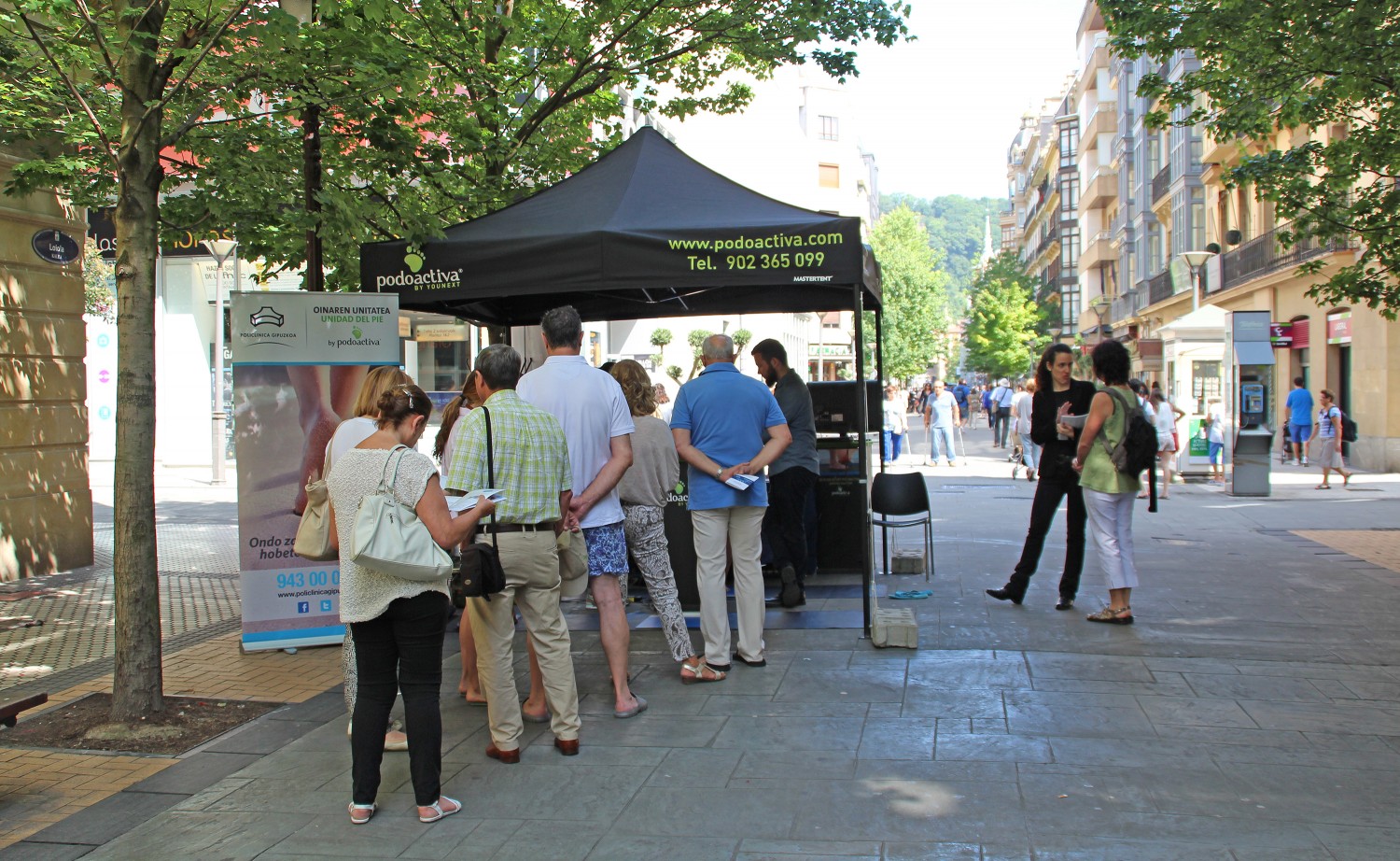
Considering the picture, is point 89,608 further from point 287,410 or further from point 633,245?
point 633,245

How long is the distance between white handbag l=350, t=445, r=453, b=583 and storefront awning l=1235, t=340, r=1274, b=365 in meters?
16.7

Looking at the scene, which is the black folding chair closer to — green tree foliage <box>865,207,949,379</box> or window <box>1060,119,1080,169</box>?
window <box>1060,119,1080,169</box>

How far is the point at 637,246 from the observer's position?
6.96m

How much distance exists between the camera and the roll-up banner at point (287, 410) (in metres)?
7.36

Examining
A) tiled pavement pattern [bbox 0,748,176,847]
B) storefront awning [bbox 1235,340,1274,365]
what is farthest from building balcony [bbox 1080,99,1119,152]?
tiled pavement pattern [bbox 0,748,176,847]

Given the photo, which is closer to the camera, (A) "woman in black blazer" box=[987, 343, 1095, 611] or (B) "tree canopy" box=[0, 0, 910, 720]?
(B) "tree canopy" box=[0, 0, 910, 720]

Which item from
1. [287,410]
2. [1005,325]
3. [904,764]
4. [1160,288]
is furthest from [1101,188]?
[904,764]

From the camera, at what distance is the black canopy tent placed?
6949 mm

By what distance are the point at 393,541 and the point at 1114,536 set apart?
5.18m

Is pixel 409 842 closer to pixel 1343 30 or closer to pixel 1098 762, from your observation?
pixel 1098 762

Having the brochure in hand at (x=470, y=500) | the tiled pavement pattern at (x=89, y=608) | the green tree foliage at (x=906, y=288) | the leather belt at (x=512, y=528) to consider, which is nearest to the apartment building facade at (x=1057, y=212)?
the green tree foliage at (x=906, y=288)

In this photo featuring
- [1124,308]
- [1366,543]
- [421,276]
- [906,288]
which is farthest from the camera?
[906,288]

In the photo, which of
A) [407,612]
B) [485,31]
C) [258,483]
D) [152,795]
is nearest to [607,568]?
[407,612]

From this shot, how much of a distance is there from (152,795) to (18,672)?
309 centimetres
